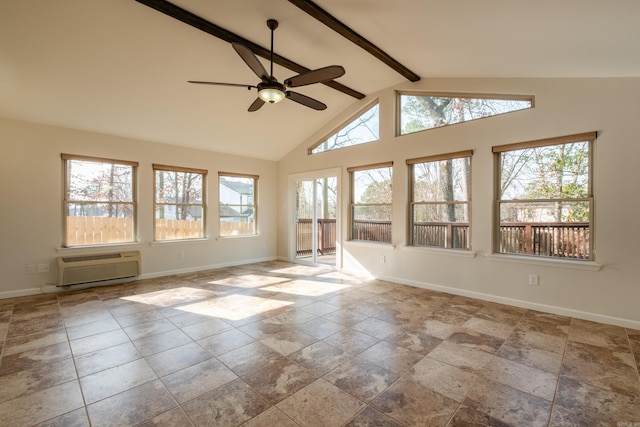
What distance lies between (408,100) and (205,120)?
11.6 ft

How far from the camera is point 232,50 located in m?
3.74

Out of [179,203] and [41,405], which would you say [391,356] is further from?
[179,203]

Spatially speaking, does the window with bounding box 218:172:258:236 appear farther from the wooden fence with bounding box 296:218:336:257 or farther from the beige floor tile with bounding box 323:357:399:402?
the beige floor tile with bounding box 323:357:399:402

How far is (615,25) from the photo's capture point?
221 centimetres

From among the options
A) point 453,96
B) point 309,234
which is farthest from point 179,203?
point 453,96

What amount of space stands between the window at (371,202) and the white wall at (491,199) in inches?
8.8

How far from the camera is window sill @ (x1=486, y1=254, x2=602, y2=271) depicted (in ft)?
10.8

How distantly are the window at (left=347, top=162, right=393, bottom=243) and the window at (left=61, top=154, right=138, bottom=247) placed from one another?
13.3 ft

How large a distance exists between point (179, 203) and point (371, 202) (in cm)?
377

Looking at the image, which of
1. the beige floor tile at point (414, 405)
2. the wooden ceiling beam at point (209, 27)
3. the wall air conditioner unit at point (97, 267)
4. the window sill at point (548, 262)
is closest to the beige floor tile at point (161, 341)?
the beige floor tile at point (414, 405)

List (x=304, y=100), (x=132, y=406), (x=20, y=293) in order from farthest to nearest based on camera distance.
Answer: (x=20, y=293) < (x=304, y=100) < (x=132, y=406)

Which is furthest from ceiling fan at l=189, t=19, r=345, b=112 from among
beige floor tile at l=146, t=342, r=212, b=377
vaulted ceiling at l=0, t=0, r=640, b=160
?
beige floor tile at l=146, t=342, r=212, b=377

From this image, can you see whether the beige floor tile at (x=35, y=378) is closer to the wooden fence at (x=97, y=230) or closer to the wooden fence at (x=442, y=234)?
the wooden fence at (x=97, y=230)

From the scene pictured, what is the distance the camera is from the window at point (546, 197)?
3.42 meters
